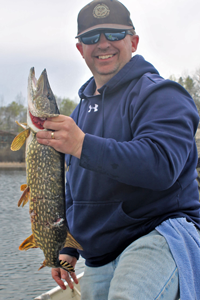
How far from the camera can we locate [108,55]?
8.75 feet

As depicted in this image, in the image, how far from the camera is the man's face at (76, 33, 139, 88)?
2646 millimetres

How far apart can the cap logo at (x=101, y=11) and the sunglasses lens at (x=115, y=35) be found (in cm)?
16

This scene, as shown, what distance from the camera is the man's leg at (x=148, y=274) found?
68.3 inches

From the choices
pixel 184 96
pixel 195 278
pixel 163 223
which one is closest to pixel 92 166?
pixel 163 223

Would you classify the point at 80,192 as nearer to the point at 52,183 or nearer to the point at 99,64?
the point at 52,183

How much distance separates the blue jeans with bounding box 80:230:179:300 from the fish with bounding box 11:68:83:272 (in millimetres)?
611

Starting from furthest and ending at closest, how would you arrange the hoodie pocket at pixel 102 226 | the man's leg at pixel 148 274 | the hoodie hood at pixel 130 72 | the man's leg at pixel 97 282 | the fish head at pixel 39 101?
the man's leg at pixel 97 282, the hoodie hood at pixel 130 72, the hoodie pocket at pixel 102 226, the fish head at pixel 39 101, the man's leg at pixel 148 274

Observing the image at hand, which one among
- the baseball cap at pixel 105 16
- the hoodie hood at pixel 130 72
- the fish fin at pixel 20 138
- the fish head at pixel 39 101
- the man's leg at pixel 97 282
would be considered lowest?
the man's leg at pixel 97 282

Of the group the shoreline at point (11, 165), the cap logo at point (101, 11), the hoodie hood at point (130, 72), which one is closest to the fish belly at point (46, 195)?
the hoodie hood at point (130, 72)

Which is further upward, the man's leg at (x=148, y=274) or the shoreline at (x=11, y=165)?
the man's leg at (x=148, y=274)

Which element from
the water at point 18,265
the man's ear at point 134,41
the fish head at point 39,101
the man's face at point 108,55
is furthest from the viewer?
the water at point 18,265

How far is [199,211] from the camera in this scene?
224cm

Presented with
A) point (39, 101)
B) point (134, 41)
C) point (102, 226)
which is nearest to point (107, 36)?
point (134, 41)

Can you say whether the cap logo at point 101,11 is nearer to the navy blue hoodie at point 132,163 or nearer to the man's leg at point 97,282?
the navy blue hoodie at point 132,163
